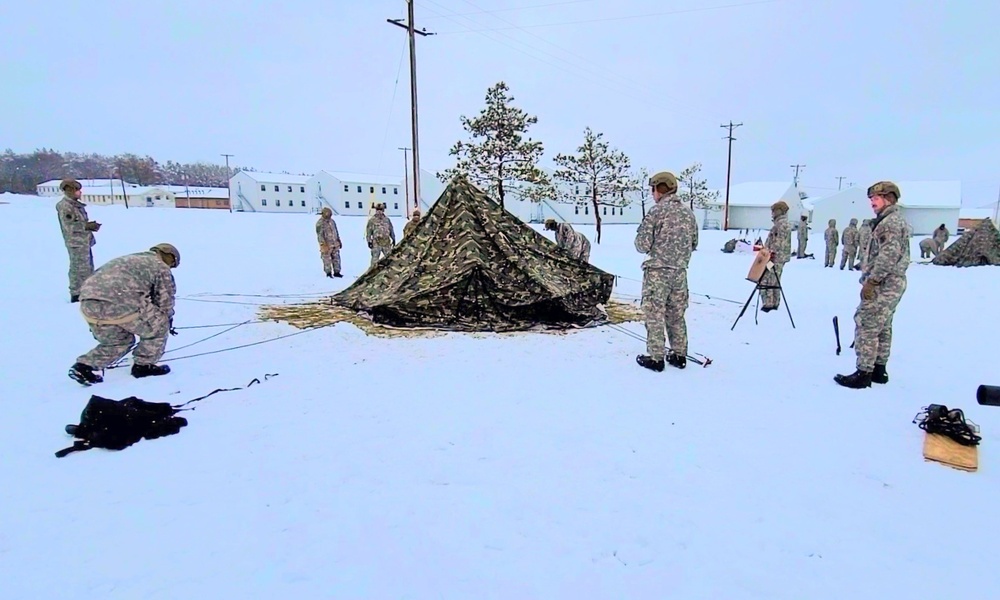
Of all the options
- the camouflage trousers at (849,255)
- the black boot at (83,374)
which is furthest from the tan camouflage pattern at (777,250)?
the black boot at (83,374)

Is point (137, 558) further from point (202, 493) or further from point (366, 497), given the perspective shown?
point (366, 497)

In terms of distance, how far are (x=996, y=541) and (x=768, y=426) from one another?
134 cm

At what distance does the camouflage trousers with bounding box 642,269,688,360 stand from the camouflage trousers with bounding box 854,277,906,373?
1.47 metres

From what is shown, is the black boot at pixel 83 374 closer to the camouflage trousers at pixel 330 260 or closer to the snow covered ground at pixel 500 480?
the snow covered ground at pixel 500 480

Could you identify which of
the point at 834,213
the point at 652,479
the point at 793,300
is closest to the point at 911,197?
the point at 834,213

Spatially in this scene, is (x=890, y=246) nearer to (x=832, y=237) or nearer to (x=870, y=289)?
(x=870, y=289)

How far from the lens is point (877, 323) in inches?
169

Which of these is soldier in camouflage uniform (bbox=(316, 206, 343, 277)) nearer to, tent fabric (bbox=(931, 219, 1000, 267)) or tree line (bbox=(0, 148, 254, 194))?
tent fabric (bbox=(931, 219, 1000, 267))

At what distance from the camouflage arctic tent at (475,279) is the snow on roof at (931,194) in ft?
152

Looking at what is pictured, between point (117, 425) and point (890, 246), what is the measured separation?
20.0 feet

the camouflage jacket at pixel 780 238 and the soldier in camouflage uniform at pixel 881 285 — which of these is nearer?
the soldier in camouflage uniform at pixel 881 285

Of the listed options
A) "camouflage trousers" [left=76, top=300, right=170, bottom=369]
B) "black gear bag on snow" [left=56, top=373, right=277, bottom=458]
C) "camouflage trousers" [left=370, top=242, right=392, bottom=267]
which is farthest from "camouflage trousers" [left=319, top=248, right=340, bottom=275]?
"black gear bag on snow" [left=56, top=373, right=277, bottom=458]

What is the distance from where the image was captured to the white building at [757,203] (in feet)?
153

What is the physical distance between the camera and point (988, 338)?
6246mm
